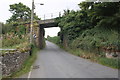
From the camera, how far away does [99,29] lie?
15.8 m

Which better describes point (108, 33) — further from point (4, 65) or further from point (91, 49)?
point (4, 65)

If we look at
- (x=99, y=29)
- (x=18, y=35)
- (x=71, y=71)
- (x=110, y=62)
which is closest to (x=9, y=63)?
(x=71, y=71)

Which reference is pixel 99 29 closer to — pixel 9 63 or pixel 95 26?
pixel 95 26

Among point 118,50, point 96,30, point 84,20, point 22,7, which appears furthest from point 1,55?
point 22,7

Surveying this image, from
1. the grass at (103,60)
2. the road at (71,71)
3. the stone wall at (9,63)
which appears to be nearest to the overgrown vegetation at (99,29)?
the grass at (103,60)

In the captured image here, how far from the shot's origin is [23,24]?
27.9 meters

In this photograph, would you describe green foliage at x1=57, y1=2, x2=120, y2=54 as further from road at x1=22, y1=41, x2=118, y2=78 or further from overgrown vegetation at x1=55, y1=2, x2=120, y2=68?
road at x1=22, y1=41, x2=118, y2=78

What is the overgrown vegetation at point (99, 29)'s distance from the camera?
25.0 feet

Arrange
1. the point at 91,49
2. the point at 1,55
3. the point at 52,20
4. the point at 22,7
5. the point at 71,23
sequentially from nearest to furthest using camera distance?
1. the point at 1,55
2. the point at 91,49
3. the point at 71,23
4. the point at 52,20
5. the point at 22,7

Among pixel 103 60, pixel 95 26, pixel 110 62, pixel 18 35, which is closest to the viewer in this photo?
pixel 110 62

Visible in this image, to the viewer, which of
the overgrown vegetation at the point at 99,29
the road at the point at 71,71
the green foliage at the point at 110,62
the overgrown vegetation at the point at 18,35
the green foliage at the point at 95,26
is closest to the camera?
the green foliage at the point at 95,26

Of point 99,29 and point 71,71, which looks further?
point 99,29

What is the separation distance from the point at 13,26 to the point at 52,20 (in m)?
7.58

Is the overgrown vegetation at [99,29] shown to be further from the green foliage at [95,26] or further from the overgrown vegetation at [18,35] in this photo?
the overgrown vegetation at [18,35]
